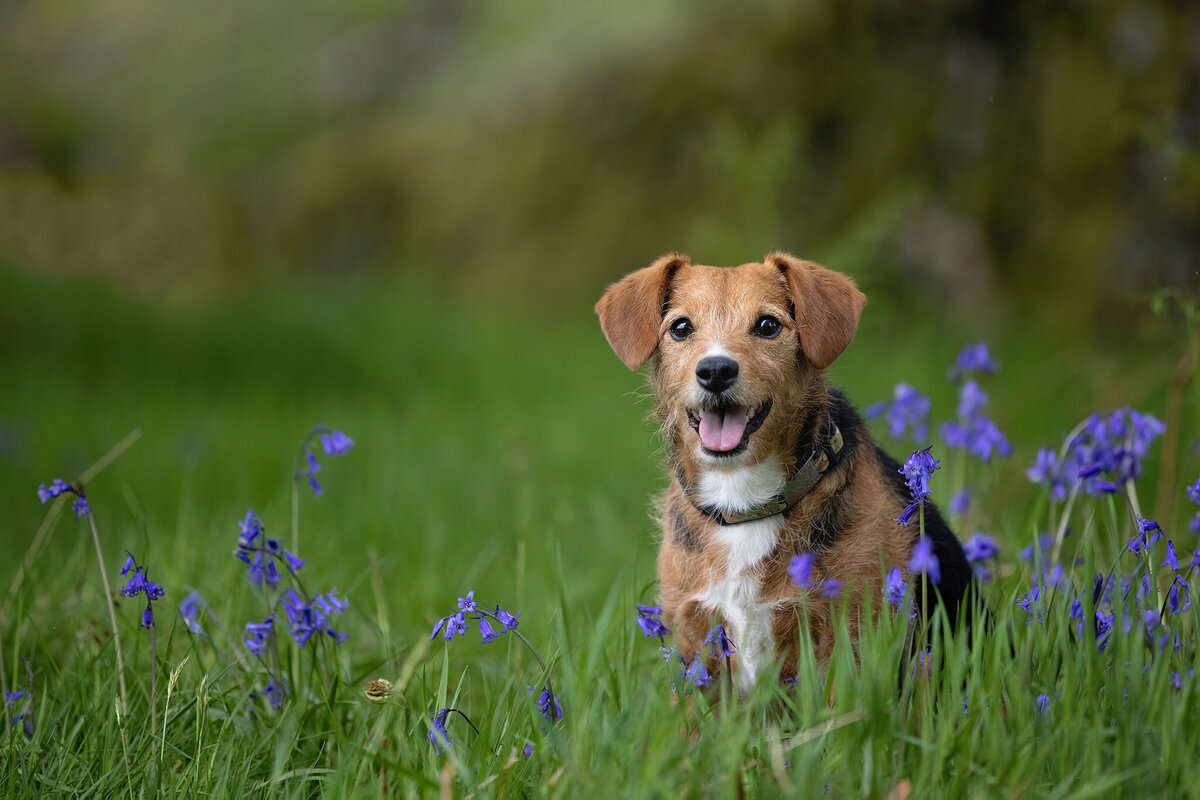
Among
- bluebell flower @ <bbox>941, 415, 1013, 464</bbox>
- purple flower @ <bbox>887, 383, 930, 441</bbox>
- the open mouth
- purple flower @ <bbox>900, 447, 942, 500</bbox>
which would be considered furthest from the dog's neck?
purple flower @ <bbox>887, 383, 930, 441</bbox>

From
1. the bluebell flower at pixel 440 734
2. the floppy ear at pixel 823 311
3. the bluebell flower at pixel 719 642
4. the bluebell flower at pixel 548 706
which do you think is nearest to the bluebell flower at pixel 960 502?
the floppy ear at pixel 823 311

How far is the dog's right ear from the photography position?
290 centimetres

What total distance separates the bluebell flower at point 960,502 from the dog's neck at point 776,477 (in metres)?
1.10

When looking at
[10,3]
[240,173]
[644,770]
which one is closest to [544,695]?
[644,770]

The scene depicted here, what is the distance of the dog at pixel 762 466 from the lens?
8.61ft

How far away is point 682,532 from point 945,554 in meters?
0.68

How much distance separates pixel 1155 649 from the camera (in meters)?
2.26

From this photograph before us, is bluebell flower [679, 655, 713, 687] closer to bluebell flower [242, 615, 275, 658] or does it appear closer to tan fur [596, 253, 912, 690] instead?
tan fur [596, 253, 912, 690]

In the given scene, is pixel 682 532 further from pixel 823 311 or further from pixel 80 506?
pixel 80 506

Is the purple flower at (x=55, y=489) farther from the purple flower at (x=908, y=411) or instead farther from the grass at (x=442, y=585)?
the purple flower at (x=908, y=411)

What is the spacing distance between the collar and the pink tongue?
19 cm

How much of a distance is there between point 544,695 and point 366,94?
951cm

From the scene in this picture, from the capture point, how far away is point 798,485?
272 centimetres

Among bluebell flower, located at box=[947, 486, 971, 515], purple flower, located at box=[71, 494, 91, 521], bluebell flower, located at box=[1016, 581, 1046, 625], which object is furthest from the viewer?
bluebell flower, located at box=[947, 486, 971, 515]
